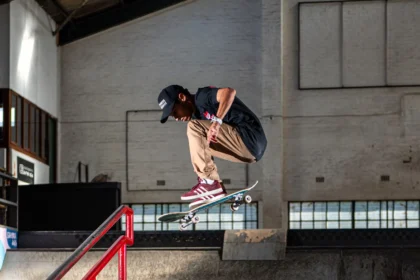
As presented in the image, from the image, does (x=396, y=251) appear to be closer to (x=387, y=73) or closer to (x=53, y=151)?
(x=387, y=73)

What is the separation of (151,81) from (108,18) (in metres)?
2.01

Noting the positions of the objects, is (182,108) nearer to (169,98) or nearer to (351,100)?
(169,98)

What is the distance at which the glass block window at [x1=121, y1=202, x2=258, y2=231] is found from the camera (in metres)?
23.0

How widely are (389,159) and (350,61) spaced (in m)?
2.66

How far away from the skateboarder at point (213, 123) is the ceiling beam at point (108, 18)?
1646cm

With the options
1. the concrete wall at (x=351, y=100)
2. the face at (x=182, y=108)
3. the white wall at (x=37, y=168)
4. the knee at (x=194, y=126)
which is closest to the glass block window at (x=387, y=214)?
the concrete wall at (x=351, y=100)

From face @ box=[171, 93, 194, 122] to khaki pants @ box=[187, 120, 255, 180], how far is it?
0.37 ft

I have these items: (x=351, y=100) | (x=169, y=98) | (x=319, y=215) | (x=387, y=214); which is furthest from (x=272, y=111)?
(x=169, y=98)

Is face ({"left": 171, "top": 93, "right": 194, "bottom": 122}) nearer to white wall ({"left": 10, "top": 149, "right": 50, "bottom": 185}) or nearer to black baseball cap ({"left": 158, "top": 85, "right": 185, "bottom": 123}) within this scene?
black baseball cap ({"left": 158, "top": 85, "right": 185, "bottom": 123})

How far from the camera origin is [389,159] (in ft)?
73.9

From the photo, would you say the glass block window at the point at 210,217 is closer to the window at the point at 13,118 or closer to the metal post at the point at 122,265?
the window at the point at 13,118

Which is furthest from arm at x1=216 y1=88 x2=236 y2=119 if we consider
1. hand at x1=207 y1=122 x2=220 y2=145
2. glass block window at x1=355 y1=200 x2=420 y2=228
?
glass block window at x1=355 y1=200 x2=420 y2=228

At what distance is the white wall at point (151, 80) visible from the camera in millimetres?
22938

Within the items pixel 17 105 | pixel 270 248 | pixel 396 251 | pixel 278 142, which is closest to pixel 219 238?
pixel 270 248
